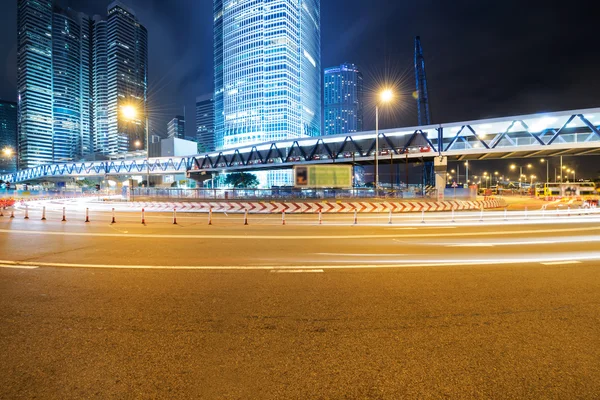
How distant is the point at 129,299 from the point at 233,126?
453 ft

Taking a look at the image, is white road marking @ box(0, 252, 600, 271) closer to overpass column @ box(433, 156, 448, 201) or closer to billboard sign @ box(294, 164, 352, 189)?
billboard sign @ box(294, 164, 352, 189)

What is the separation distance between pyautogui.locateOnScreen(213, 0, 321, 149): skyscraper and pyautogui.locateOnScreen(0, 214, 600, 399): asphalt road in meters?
120

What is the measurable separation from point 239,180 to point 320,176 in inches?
3113

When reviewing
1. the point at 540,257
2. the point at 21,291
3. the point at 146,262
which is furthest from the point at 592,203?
the point at 21,291

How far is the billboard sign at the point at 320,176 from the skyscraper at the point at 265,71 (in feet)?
297

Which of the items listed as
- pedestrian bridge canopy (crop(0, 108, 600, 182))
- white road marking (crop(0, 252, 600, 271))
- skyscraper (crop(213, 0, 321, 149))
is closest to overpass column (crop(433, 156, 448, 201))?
pedestrian bridge canopy (crop(0, 108, 600, 182))

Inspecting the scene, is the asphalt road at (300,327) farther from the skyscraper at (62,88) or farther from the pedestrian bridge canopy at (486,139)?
the skyscraper at (62,88)

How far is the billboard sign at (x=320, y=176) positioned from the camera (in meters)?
35.9

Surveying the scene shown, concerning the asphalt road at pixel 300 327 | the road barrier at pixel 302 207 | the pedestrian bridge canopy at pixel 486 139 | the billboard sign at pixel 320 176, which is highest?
the pedestrian bridge canopy at pixel 486 139

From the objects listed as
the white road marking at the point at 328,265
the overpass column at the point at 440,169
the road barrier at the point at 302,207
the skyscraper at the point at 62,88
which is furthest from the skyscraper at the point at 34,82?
the white road marking at the point at 328,265

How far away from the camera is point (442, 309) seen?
457 centimetres

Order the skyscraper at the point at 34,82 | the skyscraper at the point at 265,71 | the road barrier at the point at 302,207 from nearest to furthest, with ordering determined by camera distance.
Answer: the road barrier at the point at 302,207, the skyscraper at the point at 265,71, the skyscraper at the point at 34,82

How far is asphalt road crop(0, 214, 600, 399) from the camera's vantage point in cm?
277

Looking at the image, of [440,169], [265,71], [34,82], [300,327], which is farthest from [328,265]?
[34,82]
